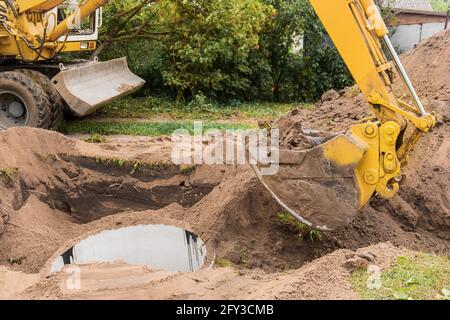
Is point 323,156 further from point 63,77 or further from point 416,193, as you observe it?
point 63,77

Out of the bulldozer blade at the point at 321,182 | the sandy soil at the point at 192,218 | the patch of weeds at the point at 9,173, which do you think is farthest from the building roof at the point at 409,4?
the patch of weeds at the point at 9,173

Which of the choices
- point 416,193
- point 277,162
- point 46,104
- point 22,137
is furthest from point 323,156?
point 46,104

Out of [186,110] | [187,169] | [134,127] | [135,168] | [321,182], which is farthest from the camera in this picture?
[186,110]

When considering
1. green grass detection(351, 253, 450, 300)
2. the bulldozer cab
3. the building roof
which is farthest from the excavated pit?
the building roof

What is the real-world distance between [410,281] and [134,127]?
758 centimetres

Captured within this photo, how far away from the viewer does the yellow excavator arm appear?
194 inches

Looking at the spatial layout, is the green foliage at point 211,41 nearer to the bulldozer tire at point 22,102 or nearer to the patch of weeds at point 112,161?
the bulldozer tire at point 22,102

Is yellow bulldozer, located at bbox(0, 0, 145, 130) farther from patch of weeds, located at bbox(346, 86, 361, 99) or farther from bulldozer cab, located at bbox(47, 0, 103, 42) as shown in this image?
patch of weeds, located at bbox(346, 86, 361, 99)

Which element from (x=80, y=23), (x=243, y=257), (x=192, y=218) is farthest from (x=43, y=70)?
(x=243, y=257)

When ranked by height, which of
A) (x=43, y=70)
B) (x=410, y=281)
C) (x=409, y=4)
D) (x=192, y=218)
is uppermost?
(x=409, y=4)

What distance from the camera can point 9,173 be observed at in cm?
611

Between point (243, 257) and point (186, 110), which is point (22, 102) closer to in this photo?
point (186, 110)

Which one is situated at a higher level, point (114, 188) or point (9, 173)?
point (9, 173)

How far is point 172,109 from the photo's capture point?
12.9 metres
